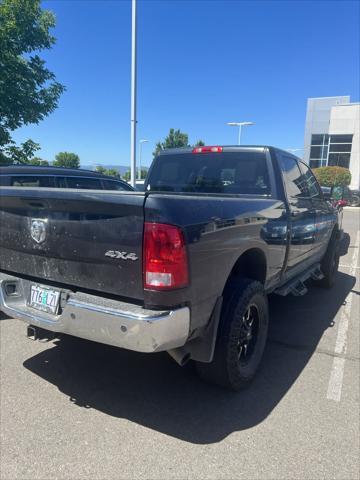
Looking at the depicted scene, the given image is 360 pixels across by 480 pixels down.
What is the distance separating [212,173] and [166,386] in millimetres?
2232

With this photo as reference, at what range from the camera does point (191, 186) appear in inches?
163

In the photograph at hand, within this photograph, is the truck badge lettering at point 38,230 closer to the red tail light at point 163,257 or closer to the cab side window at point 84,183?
the red tail light at point 163,257

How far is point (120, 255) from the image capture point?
2131mm

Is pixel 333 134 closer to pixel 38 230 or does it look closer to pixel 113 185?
pixel 113 185

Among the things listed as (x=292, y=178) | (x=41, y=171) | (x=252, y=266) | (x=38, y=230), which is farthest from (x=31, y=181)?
(x=292, y=178)

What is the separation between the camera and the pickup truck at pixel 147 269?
2.05 metres

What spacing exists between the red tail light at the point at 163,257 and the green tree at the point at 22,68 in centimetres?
607

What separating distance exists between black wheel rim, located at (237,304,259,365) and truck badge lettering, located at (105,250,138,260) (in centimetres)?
119

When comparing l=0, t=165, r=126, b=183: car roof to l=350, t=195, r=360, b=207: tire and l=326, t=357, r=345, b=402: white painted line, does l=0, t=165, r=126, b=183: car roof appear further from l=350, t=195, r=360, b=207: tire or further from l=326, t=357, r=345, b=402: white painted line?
l=350, t=195, r=360, b=207: tire

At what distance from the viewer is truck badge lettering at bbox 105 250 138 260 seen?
2.08 m

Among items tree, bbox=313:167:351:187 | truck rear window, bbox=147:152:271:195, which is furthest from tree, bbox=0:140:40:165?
tree, bbox=313:167:351:187

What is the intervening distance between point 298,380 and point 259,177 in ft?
6.40

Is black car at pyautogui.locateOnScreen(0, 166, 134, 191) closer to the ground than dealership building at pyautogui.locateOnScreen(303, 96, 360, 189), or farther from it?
closer to the ground

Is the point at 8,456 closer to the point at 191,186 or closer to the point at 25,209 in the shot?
the point at 25,209
